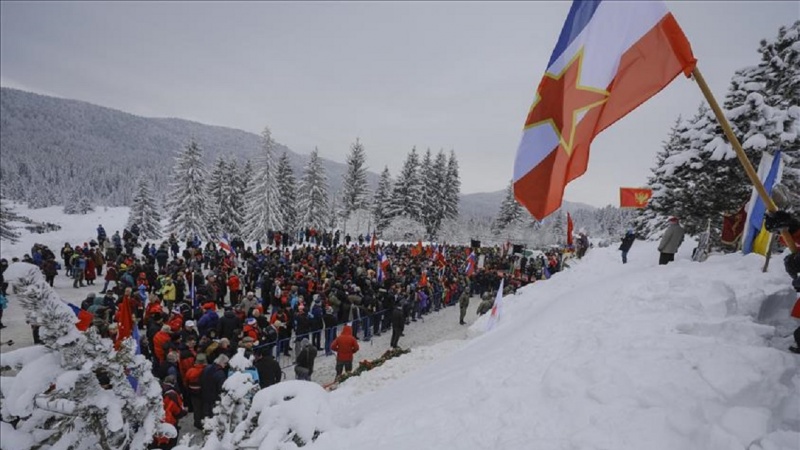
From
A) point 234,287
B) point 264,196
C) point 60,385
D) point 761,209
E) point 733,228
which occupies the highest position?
point 264,196

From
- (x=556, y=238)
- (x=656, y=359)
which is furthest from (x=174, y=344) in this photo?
(x=556, y=238)

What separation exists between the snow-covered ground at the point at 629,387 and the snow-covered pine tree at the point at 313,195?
1722 inches

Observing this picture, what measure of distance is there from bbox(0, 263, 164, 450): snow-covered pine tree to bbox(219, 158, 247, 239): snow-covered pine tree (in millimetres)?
44719

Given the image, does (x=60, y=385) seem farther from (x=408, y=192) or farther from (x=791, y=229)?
(x=408, y=192)

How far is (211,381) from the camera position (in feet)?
25.5

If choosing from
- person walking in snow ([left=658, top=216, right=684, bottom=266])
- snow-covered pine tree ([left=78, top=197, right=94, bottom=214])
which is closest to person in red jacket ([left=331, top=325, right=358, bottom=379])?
person walking in snow ([left=658, top=216, right=684, bottom=266])

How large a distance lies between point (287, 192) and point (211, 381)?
43777 mm

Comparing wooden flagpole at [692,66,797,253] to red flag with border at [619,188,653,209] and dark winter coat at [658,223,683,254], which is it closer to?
dark winter coat at [658,223,683,254]

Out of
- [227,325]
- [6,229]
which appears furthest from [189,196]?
[227,325]

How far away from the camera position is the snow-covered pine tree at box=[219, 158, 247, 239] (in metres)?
45.3

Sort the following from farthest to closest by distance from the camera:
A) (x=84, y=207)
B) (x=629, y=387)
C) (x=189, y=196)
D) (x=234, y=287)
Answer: (x=84, y=207), (x=189, y=196), (x=234, y=287), (x=629, y=387)

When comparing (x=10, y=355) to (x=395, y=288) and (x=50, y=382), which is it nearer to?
(x=50, y=382)

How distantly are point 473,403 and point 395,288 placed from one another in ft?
39.3

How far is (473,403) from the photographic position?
509cm
